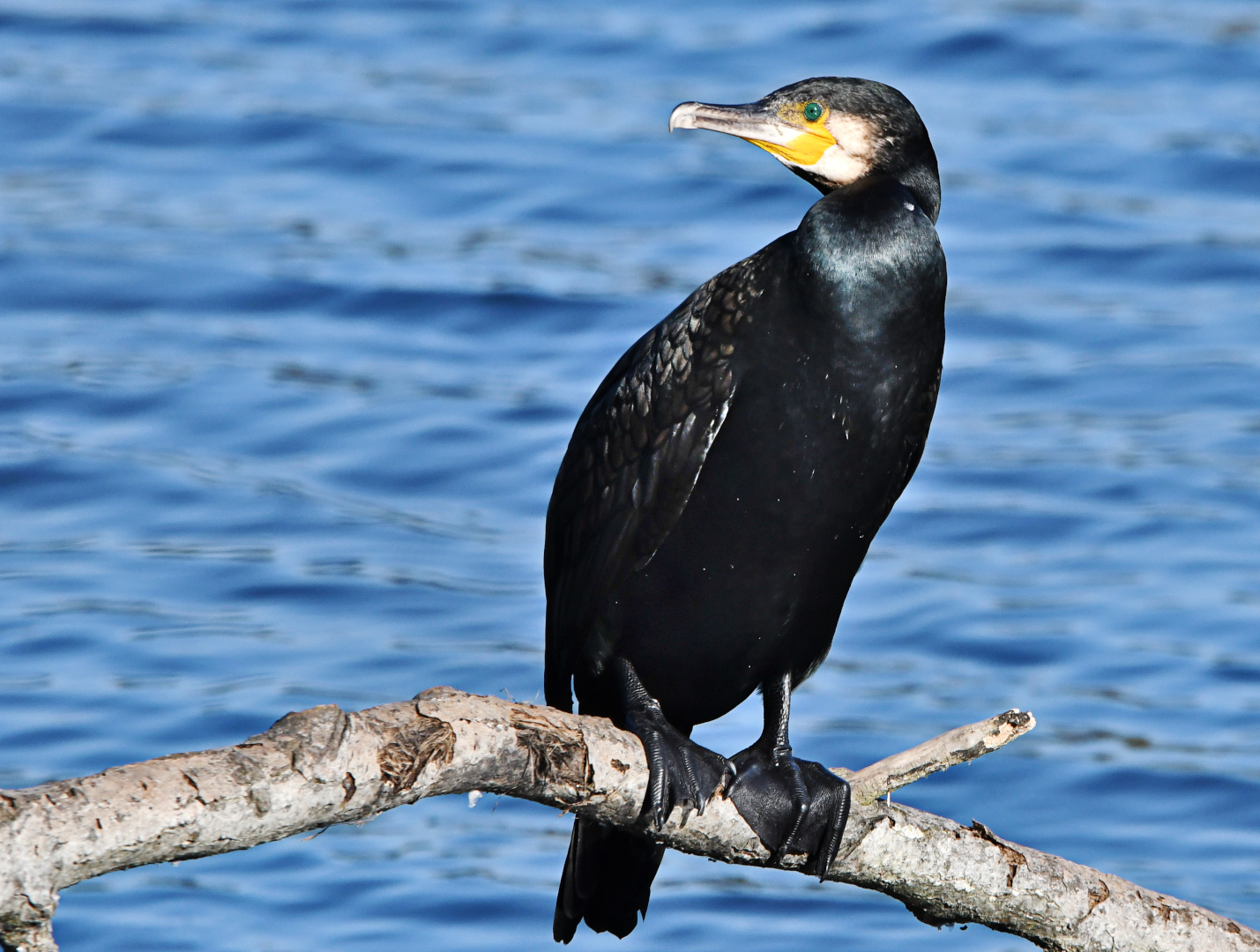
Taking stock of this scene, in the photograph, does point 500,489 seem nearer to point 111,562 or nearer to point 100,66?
point 111,562

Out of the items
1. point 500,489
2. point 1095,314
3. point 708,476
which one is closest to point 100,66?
point 500,489

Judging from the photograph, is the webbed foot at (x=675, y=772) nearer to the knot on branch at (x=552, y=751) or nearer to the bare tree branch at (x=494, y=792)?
the bare tree branch at (x=494, y=792)

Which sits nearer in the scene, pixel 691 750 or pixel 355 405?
pixel 691 750

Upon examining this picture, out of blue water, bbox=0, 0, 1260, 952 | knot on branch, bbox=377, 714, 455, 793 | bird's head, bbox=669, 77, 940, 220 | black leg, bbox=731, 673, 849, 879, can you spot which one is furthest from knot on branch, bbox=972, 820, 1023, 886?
blue water, bbox=0, 0, 1260, 952

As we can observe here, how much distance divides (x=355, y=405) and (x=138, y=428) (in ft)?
3.36

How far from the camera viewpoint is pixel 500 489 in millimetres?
9023

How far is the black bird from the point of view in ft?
12.9

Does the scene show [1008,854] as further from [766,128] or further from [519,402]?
[519,402]

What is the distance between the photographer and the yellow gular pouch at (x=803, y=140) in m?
4.04

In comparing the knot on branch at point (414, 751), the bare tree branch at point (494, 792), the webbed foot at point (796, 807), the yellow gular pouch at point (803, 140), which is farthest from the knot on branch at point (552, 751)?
the yellow gular pouch at point (803, 140)

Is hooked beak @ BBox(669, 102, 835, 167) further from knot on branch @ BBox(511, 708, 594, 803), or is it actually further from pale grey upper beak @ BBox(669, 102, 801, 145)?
knot on branch @ BBox(511, 708, 594, 803)

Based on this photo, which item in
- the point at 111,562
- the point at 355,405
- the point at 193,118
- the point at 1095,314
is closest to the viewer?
the point at 111,562

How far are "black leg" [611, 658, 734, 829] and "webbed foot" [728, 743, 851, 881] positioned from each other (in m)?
0.06

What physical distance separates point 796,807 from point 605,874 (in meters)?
0.62
